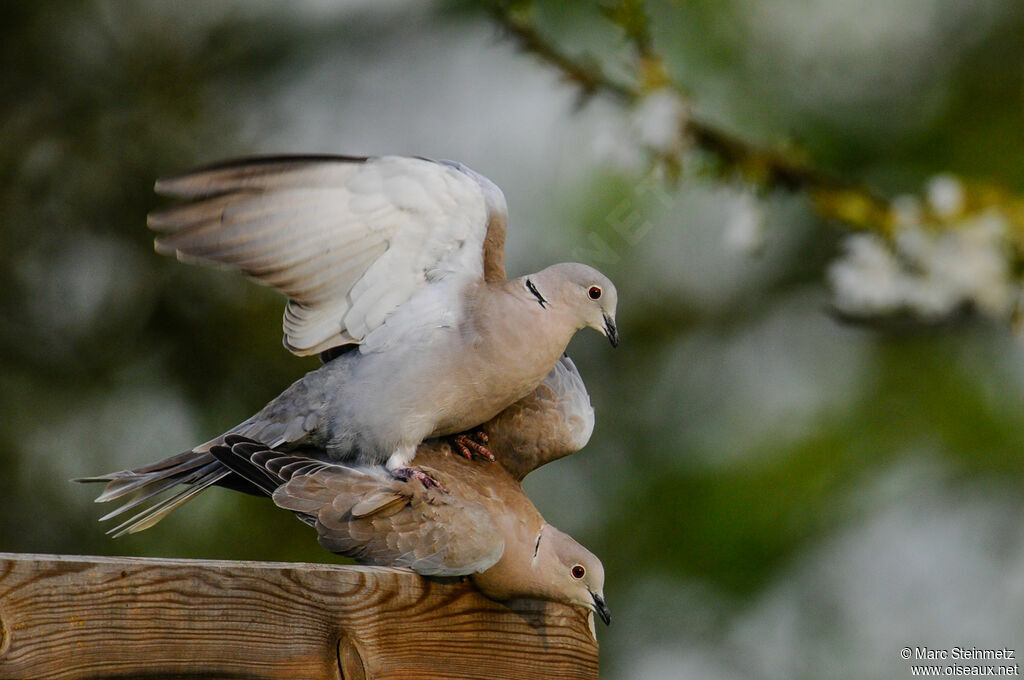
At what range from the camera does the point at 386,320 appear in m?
2.43

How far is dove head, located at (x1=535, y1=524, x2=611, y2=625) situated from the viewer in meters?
2.30

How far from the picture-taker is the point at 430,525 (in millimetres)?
2184

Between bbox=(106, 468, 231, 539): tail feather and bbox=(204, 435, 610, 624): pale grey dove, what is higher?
bbox=(204, 435, 610, 624): pale grey dove

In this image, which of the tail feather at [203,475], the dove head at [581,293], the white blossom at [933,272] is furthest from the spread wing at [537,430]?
the white blossom at [933,272]

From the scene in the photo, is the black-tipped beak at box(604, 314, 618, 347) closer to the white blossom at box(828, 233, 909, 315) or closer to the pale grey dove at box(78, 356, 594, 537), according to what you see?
the pale grey dove at box(78, 356, 594, 537)

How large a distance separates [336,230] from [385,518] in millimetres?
604

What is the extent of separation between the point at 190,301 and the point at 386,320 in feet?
12.4

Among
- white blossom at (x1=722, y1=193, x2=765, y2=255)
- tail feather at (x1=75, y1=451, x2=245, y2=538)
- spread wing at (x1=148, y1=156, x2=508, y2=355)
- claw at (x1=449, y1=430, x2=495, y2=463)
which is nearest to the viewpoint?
spread wing at (x1=148, y1=156, x2=508, y2=355)

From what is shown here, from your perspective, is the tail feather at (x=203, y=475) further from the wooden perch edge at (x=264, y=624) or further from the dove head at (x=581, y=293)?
the dove head at (x=581, y=293)

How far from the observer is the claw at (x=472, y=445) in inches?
100

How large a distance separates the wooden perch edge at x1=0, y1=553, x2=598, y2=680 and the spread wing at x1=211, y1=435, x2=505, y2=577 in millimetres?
64

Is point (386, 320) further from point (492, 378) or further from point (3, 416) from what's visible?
point (3, 416)

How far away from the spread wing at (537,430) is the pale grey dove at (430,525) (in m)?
0.21

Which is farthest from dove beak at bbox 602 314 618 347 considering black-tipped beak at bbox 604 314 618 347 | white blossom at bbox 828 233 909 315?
white blossom at bbox 828 233 909 315
